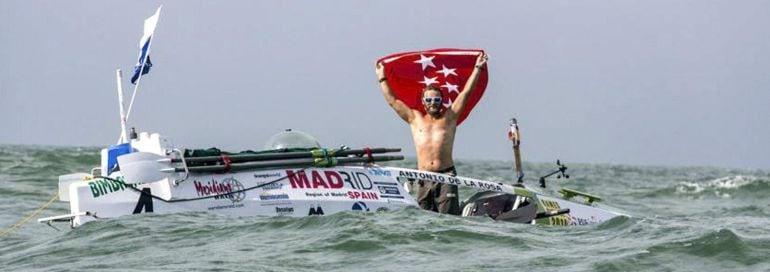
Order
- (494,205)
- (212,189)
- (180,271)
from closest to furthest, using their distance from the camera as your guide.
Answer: (180,271) → (212,189) → (494,205)

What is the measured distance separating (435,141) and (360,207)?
137cm

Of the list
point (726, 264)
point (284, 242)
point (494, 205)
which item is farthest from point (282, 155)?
point (726, 264)

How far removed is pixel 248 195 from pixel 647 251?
3919 mm

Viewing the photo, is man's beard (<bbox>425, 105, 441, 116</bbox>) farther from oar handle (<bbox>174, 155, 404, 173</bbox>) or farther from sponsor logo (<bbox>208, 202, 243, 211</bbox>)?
sponsor logo (<bbox>208, 202, 243, 211</bbox>)

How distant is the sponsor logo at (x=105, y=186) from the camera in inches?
426

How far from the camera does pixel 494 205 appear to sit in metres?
12.7

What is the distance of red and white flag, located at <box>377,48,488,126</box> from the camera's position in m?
13.4

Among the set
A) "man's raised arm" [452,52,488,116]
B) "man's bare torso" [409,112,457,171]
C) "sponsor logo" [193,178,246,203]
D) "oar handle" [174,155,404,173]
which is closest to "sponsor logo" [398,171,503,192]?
"oar handle" [174,155,404,173]

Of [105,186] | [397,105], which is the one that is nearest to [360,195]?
[397,105]

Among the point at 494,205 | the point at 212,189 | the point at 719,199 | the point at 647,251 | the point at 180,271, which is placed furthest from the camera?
the point at 719,199

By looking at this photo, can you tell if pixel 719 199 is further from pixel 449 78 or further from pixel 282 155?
pixel 282 155

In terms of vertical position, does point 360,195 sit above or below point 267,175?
below

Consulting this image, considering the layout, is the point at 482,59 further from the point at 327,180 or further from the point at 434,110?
the point at 327,180

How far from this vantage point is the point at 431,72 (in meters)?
13.5
